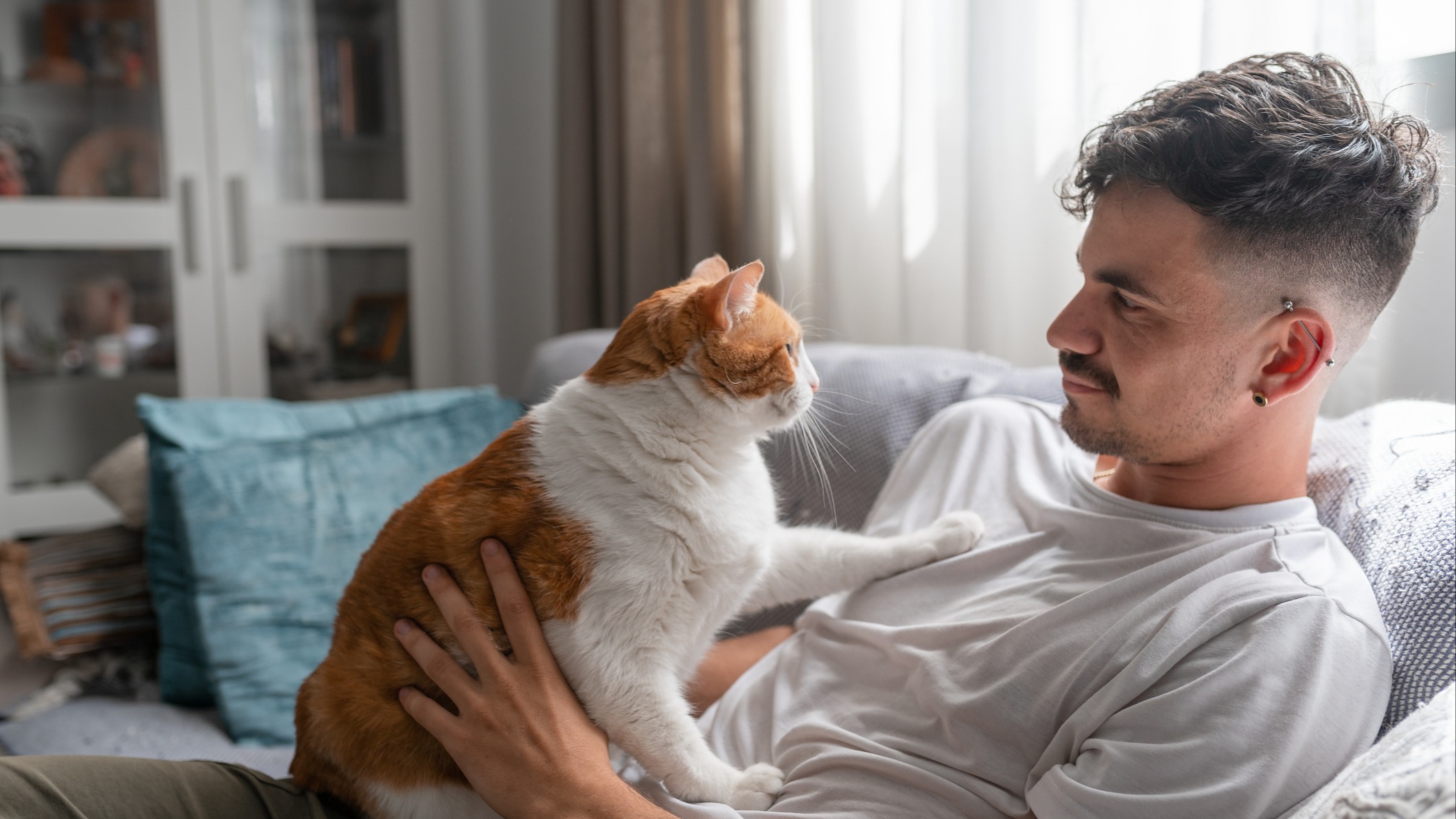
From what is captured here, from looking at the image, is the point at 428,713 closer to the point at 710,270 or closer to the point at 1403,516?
the point at 710,270

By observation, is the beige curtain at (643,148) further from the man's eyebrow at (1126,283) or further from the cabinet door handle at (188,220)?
the man's eyebrow at (1126,283)

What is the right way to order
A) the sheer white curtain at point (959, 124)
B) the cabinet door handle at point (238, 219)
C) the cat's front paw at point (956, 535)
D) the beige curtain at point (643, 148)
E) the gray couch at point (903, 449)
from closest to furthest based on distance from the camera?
the gray couch at point (903, 449), the cat's front paw at point (956, 535), the sheer white curtain at point (959, 124), the beige curtain at point (643, 148), the cabinet door handle at point (238, 219)

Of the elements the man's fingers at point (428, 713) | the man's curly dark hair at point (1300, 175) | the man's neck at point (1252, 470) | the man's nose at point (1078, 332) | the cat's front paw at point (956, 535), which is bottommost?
the man's fingers at point (428, 713)

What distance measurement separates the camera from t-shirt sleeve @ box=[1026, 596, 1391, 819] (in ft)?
2.28

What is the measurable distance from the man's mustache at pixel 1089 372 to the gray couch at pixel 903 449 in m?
0.26

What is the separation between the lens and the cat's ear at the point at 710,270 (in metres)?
1.09

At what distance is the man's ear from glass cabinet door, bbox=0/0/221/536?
9.06 ft

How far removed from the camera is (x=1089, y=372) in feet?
3.10

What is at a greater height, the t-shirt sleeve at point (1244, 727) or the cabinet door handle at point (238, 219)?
the cabinet door handle at point (238, 219)

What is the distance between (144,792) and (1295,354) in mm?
1151

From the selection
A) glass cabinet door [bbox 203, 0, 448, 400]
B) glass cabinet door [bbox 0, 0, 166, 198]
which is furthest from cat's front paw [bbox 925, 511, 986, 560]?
glass cabinet door [bbox 0, 0, 166, 198]

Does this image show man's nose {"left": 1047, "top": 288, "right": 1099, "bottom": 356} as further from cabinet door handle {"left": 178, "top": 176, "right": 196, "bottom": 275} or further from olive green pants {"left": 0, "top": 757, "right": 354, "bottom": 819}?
cabinet door handle {"left": 178, "top": 176, "right": 196, "bottom": 275}

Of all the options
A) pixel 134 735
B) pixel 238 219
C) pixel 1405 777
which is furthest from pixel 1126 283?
pixel 238 219

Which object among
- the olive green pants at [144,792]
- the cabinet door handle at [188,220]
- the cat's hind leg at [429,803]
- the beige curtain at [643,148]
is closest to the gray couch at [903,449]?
the olive green pants at [144,792]
